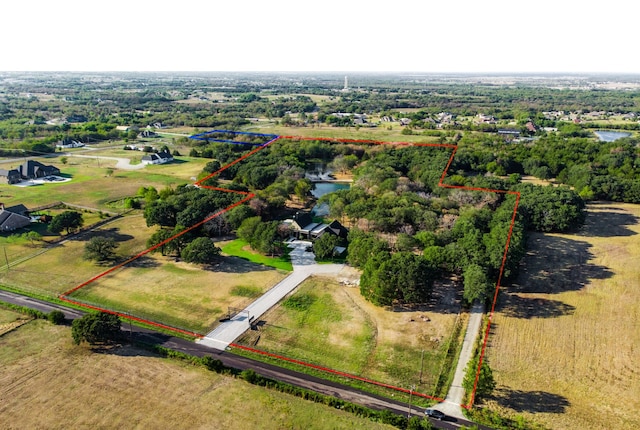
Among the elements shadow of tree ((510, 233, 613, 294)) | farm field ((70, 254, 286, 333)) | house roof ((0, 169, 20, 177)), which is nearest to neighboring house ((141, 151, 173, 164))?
house roof ((0, 169, 20, 177))

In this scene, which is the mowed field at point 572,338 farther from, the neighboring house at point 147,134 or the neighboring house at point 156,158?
the neighboring house at point 147,134

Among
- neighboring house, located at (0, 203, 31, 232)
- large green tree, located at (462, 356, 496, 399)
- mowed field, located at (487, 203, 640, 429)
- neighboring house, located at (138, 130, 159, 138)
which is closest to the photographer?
large green tree, located at (462, 356, 496, 399)

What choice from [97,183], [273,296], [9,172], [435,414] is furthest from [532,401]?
[9,172]

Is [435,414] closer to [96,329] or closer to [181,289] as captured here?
[96,329]

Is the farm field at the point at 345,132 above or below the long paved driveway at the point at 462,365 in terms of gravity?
above

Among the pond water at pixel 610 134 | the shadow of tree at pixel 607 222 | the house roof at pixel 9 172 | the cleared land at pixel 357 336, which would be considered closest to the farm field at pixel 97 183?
the house roof at pixel 9 172

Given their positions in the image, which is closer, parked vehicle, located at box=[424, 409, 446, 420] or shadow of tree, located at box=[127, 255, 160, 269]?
parked vehicle, located at box=[424, 409, 446, 420]

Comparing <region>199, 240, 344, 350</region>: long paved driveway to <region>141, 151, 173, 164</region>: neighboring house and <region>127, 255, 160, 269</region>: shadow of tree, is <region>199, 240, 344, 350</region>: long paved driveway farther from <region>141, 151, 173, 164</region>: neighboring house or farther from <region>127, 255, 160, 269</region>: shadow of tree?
<region>141, 151, 173, 164</region>: neighboring house

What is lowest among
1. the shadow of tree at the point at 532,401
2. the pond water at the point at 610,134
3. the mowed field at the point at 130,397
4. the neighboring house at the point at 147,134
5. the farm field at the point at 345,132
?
the mowed field at the point at 130,397
